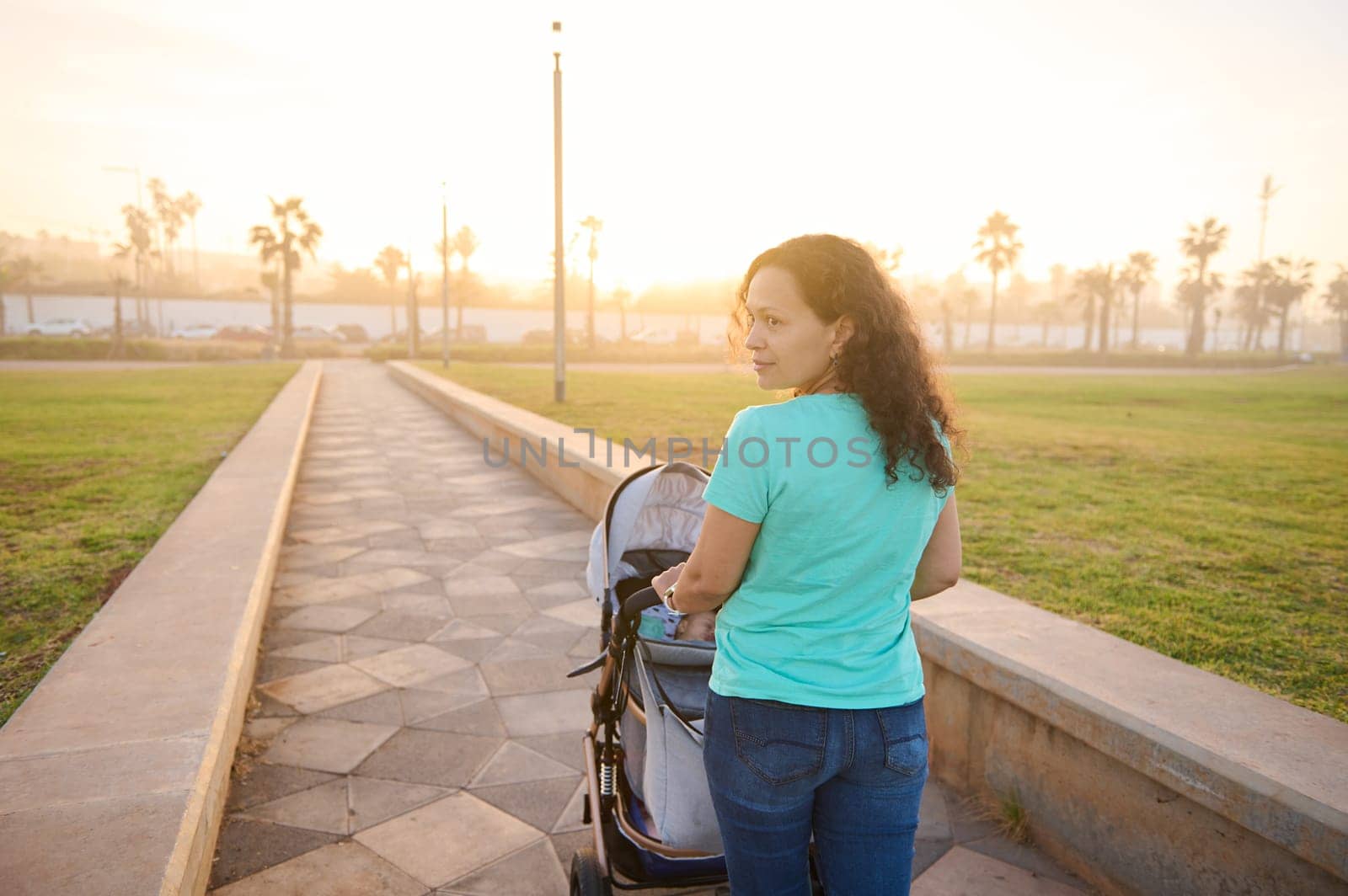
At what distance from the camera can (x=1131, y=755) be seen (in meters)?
2.30

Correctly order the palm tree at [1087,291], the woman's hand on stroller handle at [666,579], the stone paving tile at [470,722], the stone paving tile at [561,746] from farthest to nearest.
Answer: the palm tree at [1087,291]
the stone paving tile at [470,722]
the stone paving tile at [561,746]
the woman's hand on stroller handle at [666,579]

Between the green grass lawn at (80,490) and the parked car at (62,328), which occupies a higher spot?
the parked car at (62,328)

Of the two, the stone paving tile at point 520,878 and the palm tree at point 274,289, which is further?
the palm tree at point 274,289

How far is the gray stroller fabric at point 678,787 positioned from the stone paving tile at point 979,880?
1054 millimetres

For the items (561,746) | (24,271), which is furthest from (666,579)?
(24,271)

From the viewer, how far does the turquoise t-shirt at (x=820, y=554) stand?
4.72 feet

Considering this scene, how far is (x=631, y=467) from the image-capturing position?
659 centimetres

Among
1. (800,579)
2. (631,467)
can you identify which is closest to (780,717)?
(800,579)

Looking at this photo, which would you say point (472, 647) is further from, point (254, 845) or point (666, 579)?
point (666, 579)

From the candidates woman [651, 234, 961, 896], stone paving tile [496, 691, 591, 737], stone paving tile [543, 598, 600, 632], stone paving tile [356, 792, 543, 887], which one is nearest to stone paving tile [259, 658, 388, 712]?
stone paving tile [496, 691, 591, 737]

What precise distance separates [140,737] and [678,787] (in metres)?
1.91

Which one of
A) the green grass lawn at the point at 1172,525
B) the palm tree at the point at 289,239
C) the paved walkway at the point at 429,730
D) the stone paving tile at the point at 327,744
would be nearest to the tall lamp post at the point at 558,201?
the green grass lawn at the point at 1172,525

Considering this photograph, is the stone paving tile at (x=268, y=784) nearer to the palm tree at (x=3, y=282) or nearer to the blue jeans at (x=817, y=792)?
the blue jeans at (x=817, y=792)

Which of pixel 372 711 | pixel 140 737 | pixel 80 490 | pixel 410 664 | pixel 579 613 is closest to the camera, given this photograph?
pixel 140 737
